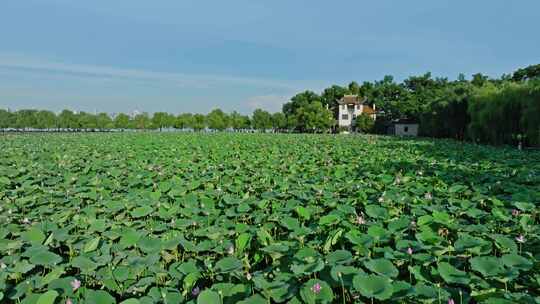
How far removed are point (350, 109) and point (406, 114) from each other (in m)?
10.4

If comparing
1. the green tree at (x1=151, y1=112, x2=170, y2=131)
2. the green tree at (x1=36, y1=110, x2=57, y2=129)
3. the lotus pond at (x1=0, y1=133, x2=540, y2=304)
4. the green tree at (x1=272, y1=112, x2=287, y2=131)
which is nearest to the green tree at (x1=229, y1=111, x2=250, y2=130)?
the green tree at (x1=272, y1=112, x2=287, y2=131)

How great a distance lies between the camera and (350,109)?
56844mm

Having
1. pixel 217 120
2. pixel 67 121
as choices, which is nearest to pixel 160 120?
pixel 217 120

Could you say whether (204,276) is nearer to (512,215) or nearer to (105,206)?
(105,206)

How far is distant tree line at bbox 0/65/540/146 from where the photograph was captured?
58.8 feet

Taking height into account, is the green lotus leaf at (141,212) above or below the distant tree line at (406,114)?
below

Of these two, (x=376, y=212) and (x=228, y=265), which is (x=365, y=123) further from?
(x=228, y=265)

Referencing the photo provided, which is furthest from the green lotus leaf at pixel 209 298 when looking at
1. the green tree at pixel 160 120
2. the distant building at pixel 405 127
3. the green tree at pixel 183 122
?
the green tree at pixel 160 120

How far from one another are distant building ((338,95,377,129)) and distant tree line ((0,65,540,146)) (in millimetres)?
1564

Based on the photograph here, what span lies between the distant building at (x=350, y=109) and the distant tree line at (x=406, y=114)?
1.56 metres

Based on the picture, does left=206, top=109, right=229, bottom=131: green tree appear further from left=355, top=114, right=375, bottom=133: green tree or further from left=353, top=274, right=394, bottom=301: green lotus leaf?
left=353, top=274, right=394, bottom=301: green lotus leaf

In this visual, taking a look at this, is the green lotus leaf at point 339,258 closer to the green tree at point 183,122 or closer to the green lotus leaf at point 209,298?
the green lotus leaf at point 209,298

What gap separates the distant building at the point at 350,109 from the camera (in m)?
56.2

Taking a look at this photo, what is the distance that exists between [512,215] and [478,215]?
15.0 inches
